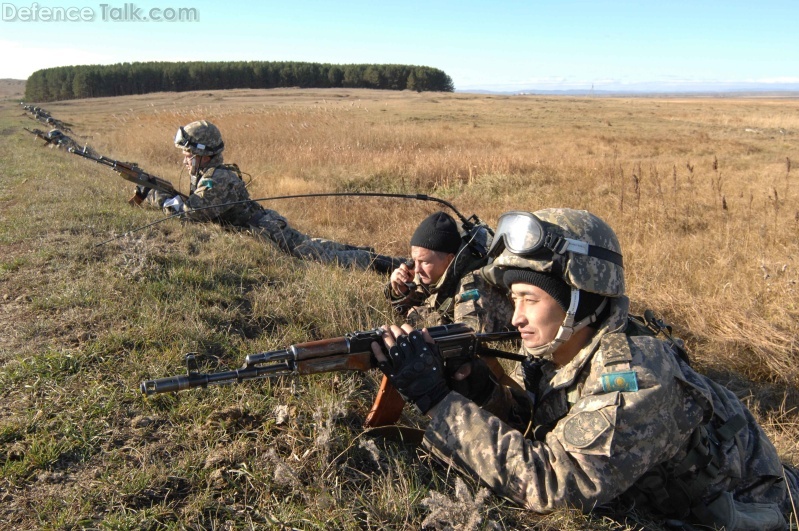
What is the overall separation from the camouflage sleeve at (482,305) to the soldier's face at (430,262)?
26 centimetres

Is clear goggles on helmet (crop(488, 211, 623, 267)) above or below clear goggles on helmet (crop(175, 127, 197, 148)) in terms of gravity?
below

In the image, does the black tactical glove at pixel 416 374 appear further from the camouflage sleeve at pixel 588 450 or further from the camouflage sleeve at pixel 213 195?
the camouflage sleeve at pixel 213 195

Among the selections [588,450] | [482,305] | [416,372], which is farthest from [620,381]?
[482,305]

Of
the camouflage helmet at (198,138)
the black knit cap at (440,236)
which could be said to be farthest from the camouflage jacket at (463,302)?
the camouflage helmet at (198,138)

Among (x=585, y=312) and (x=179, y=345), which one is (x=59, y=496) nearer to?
(x=179, y=345)

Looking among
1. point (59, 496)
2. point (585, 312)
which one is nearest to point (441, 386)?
point (585, 312)

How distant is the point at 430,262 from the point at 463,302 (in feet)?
1.48

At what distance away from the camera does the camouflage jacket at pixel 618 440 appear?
2.16 m

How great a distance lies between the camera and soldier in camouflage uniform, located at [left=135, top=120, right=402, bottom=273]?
7.07 metres

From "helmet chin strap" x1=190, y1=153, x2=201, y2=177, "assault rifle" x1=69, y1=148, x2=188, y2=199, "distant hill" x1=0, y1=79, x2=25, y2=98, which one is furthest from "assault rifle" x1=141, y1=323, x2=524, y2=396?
"distant hill" x1=0, y1=79, x2=25, y2=98

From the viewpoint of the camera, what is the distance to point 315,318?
167 inches

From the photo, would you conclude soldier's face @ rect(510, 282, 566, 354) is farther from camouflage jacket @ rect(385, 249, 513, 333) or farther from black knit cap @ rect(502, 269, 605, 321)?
camouflage jacket @ rect(385, 249, 513, 333)

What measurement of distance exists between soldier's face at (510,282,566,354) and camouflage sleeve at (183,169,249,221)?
542 cm

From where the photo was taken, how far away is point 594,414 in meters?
2.18
